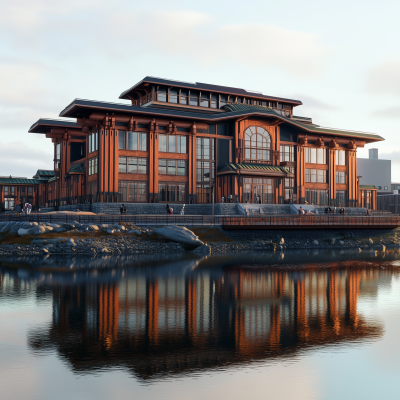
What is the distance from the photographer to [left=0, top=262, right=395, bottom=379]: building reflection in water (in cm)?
1280

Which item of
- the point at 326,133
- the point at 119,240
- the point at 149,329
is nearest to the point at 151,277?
the point at 149,329

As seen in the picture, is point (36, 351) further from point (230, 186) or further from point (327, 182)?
point (327, 182)

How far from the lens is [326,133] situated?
258 feet

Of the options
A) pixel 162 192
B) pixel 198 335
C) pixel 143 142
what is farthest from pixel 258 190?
pixel 198 335

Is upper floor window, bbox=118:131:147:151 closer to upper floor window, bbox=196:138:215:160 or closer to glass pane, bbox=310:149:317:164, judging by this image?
upper floor window, bbox=196:138:215:160

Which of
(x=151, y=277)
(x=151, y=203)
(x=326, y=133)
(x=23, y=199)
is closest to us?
(x=151, y=277)

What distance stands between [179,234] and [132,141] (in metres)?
22.7

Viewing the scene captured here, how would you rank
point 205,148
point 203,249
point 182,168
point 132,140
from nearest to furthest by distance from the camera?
point 203,249 → point 132,140 → point 182,168 → point 205,148

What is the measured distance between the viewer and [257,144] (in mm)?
73188

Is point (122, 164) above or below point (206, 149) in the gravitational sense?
below

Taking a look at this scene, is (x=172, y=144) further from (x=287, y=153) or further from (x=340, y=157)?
(x=340, y=157)

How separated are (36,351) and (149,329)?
12.7 ft

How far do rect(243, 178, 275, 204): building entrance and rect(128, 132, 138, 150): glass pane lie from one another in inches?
677

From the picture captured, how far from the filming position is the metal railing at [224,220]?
48438mm
